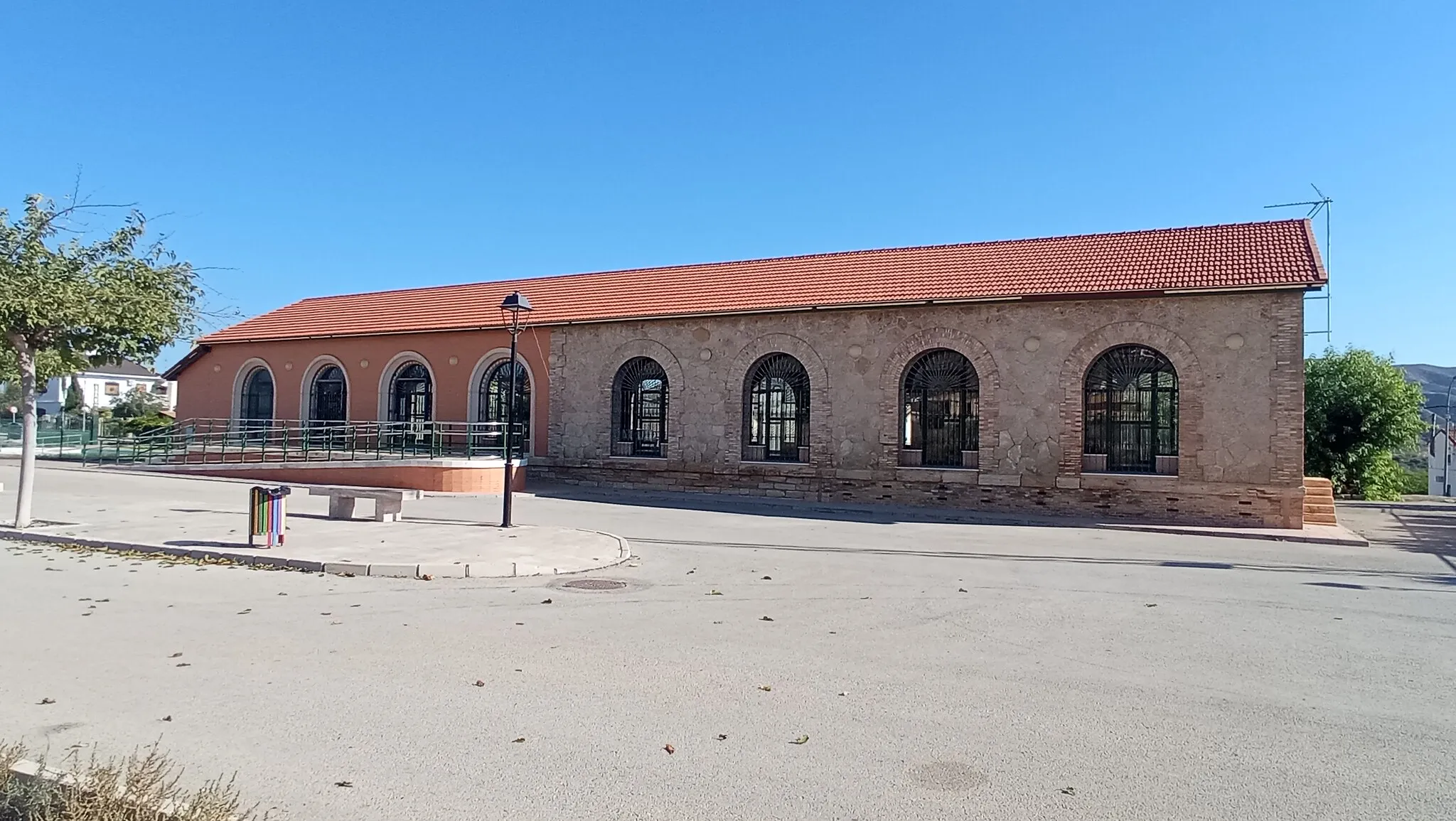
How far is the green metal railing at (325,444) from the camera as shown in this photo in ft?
77.2

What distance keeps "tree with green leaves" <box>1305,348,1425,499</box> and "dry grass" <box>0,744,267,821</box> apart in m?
35.9

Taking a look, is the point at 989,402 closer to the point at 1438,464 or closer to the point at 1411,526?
the point at 1411,526

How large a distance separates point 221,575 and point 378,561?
1630 millimetres

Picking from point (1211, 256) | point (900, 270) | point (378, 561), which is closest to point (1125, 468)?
point (1211, 256)

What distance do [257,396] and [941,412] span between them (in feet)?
75.1

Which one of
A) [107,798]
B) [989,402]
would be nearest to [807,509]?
[989,402]

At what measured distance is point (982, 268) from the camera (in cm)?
2159

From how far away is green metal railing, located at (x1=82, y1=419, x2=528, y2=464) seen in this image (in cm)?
2352

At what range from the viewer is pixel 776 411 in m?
22.3

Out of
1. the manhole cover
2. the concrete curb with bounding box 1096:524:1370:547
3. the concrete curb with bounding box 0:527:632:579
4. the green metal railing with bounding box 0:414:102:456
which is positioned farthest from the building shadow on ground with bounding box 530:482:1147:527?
the green metal railing with bounding box 0:414:102:456

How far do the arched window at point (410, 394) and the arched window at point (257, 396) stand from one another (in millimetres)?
5319

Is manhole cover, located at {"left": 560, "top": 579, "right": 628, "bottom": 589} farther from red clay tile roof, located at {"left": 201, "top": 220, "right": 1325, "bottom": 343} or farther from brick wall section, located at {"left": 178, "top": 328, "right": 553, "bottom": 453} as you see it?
brick wall section, located at {"left": 178, "top": 328, "right": 553, "bottom": 453}

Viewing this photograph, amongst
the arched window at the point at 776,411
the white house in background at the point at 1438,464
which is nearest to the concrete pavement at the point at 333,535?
the arched window at the point at 776,411

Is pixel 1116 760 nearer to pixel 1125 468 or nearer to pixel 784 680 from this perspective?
pixel 784 680
